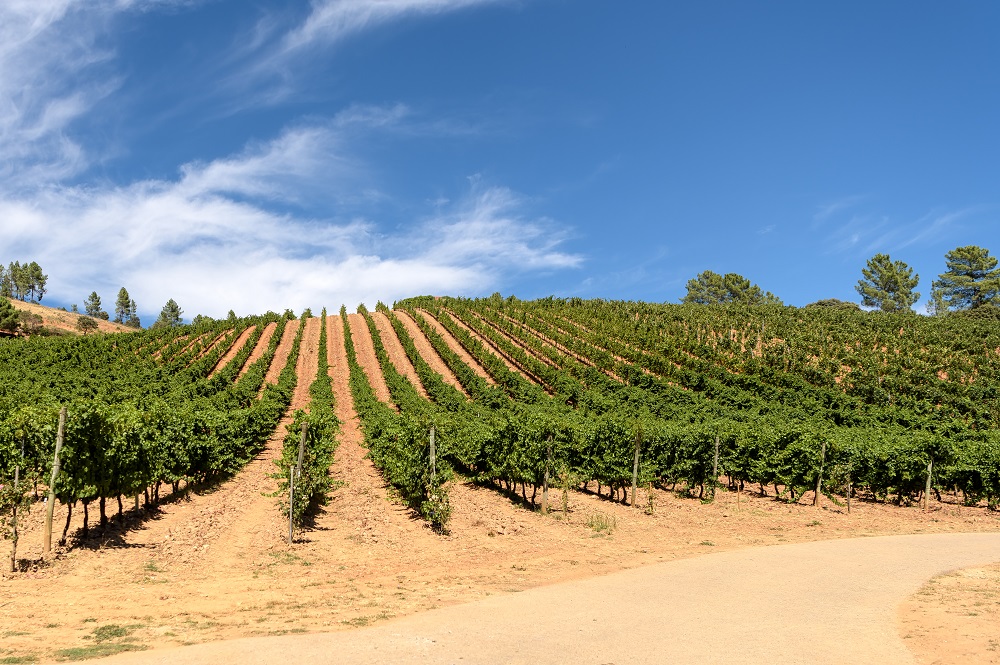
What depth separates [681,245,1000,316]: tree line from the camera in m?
116

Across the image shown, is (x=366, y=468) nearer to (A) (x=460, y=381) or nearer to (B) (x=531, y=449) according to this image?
(B) (x=531, y=449)

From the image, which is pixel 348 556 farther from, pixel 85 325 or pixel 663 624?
pixel 85 325

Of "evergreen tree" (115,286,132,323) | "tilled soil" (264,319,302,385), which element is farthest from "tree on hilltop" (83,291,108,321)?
"tilled soil" (264,319,302,385)

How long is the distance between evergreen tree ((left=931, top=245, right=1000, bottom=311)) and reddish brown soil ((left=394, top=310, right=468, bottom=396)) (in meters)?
110

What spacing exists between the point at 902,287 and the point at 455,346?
10644 centimetres

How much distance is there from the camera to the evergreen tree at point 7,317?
103 meters

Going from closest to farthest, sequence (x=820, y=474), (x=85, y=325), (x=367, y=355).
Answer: (x=820, y=474) → (x=367, y=355) → (x=85, y=325)

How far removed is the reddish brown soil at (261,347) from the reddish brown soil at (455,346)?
77.9ft

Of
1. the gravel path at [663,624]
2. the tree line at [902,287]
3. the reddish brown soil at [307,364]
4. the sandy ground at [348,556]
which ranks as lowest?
the sandy ground at [348,556]

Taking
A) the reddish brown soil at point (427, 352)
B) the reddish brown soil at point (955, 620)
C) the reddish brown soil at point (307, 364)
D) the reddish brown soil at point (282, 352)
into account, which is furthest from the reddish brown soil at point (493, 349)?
the reddish brown soil at point (955, 620)

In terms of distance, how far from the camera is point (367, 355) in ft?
250

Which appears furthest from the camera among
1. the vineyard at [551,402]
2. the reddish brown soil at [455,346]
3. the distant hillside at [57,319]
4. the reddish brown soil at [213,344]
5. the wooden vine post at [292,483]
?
the distant hillside at [57,319]

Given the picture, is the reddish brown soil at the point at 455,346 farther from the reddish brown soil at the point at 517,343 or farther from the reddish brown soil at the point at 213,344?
the reddish brown soil at the point at 213,344

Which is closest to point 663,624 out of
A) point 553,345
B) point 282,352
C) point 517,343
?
point 553,345
